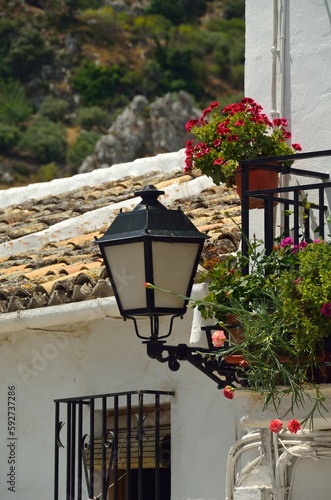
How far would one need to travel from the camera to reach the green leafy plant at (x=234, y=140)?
6.45 m

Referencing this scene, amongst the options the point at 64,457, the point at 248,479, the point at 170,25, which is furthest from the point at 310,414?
the point at 170,25

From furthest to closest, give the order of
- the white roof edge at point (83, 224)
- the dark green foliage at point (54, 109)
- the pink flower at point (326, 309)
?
the dark green foliage at point (54, 109) < the white roof edge at point (83, 224) < the pink flower at point (326, 309)

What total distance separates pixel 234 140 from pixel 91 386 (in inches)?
80.0

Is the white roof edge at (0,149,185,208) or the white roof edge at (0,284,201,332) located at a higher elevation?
the white roof edge at (0,149,185,208)

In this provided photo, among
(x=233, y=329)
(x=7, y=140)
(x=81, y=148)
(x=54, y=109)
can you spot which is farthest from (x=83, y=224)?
(x=54, y=109)

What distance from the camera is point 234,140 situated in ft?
21.1

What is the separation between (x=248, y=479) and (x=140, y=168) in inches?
247

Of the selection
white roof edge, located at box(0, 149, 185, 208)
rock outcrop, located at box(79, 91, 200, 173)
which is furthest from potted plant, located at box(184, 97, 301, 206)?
rock outcrop, located at box(79, 91, 200, 173)

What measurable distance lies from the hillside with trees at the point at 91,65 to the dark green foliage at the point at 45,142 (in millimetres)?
47

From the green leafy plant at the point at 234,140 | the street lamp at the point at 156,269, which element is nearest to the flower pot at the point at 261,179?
the green leafy plant at the point at 234,140

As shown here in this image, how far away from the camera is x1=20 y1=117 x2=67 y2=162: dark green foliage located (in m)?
59.7

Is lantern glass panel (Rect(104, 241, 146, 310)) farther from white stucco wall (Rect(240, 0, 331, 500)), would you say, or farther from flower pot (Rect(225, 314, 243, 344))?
white stucco wall (Rect(240, 0, 331, 500))

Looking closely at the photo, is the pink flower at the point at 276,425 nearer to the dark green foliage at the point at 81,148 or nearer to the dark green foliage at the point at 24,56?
the dark green foliage at the point at 81,148

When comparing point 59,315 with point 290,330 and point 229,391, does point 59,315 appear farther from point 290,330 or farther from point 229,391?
point 290,330
